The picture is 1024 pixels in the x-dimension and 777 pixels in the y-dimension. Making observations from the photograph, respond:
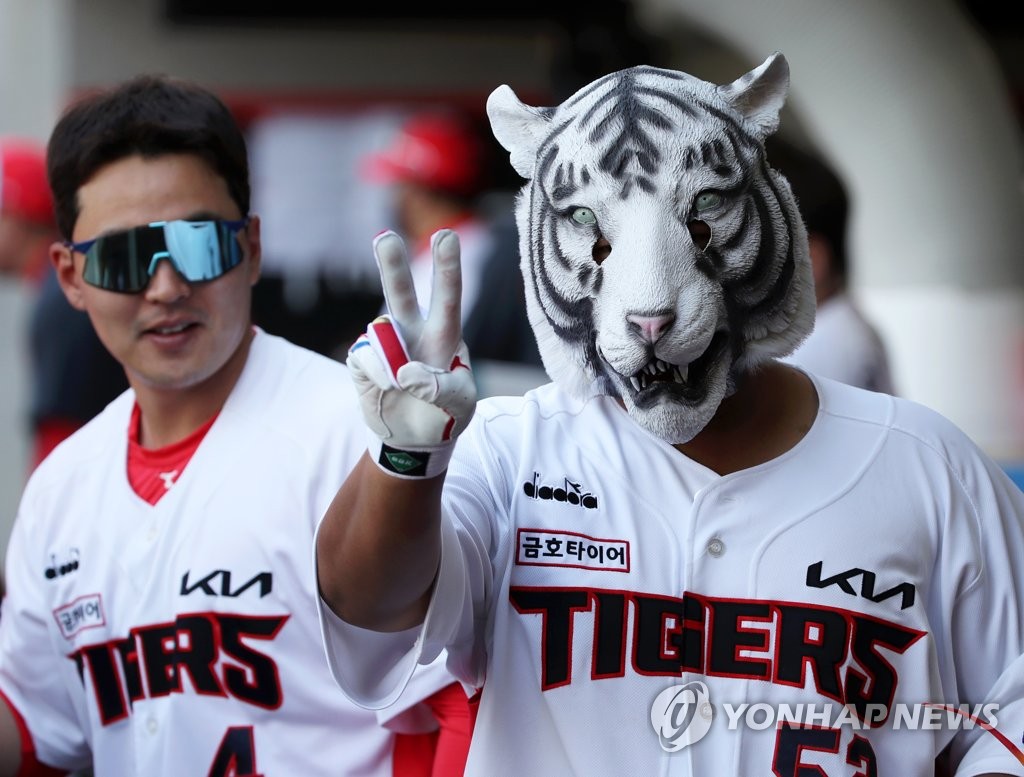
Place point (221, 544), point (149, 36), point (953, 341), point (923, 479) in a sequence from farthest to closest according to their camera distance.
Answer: point (149, 36), point (953, 341), point (221, 544), point (923, 479)

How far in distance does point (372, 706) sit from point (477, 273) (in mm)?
3683

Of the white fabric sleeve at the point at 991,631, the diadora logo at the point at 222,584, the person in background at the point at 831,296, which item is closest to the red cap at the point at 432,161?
the person in background at the point at 831,296

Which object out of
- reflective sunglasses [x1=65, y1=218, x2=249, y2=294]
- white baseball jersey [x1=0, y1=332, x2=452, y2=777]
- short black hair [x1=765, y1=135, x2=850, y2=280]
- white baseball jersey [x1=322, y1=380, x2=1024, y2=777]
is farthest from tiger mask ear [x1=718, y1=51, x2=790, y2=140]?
short black hair [x1=765, y1=135, x2=850, y2=280]

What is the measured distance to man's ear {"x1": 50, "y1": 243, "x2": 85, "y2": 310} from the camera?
3152 millimetres

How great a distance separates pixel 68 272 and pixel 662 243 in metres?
1.60

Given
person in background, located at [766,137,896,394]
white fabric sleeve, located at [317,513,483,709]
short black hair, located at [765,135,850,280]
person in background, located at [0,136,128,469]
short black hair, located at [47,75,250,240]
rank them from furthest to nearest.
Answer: person in background, located at [0,136,128,469] → short black hair, located at [765,135,850,280] → person in background, located at [766,137,896,394] → short black hair, located at [47,75,250,240] → white fabric sleeve, located at [317,513,483,709]

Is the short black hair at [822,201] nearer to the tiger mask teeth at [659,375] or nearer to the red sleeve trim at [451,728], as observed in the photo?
the red sleeve trim at [451,728]

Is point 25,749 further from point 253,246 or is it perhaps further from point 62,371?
point 62,371

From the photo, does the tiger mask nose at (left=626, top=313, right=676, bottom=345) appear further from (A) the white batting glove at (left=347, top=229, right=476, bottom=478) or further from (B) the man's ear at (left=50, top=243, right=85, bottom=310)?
(B) the man's ear at (left=50, top=243, right=85, bottom=310)

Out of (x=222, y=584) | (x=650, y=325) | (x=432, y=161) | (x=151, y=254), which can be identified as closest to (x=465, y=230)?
(x=432, y=161)

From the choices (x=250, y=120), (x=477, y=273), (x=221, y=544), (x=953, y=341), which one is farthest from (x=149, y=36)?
(x=221, y=544)

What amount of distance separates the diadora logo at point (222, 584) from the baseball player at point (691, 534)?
2.29 feet

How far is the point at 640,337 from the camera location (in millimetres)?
2133

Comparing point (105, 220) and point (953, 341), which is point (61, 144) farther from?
point (953, 341)
